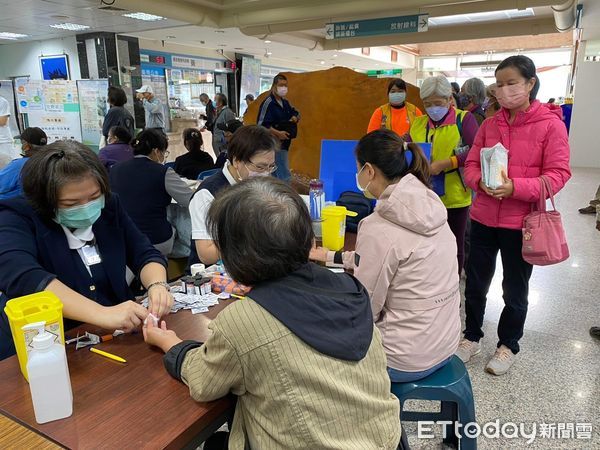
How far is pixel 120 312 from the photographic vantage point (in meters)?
1.19

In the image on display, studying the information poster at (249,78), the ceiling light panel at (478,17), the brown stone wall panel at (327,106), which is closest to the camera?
the brown stone wall panel at (327,106)

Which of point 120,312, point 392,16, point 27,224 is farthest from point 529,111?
point 392,16

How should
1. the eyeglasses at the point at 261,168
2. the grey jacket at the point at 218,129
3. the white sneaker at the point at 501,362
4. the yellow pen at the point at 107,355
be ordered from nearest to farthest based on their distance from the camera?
the yellow pen at the point at 107,355
the eyeglasses at the point at 261,168
the white sneaker at the point at 501,362
the grey jacket at the point at 218,129

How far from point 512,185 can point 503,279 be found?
52cm

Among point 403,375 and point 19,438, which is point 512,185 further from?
point 19,438

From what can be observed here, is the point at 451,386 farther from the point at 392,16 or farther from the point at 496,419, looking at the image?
the point at 392,16

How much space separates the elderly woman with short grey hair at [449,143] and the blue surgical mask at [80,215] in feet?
6.42

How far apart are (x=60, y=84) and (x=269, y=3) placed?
3470 mm

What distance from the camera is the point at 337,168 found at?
9.38 ft

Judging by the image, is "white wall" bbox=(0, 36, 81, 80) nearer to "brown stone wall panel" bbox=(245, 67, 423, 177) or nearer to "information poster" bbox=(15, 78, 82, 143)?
"information poster" bbox=(15, 78, 82, 143)

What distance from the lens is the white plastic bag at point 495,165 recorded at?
6.35ft

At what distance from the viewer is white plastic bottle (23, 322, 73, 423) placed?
2.76ft

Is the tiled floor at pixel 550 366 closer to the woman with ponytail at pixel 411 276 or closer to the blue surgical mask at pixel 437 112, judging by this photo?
the woman with ponytail at pixel 411 276

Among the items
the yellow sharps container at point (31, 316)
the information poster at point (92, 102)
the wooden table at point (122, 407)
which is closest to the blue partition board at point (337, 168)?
the wooden table at point (122, 407)
